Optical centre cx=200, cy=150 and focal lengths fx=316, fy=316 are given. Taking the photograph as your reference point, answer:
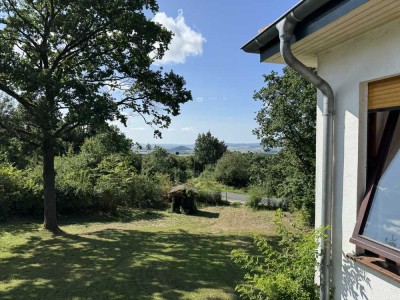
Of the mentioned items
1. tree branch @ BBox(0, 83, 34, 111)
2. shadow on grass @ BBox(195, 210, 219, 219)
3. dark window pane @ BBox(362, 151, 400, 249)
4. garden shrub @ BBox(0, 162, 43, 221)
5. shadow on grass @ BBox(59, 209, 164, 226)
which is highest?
tree branch @ BBox(0, 83, 34, 111)

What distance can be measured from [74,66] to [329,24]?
10341mm

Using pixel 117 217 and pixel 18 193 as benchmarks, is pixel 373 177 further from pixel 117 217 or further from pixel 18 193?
pixel 18 193

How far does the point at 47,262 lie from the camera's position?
26.2ft

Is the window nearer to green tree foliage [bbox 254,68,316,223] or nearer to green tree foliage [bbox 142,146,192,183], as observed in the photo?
green tree foliage [bbox 254,68,316,223]

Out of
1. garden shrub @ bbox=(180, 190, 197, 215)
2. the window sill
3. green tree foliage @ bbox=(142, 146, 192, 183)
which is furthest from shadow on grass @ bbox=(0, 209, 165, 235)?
the window sill

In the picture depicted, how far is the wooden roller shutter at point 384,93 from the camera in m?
2.52

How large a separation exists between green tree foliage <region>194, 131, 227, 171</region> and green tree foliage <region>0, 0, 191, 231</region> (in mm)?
28769

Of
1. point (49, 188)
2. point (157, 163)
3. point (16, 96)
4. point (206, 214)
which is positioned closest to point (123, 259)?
point (49, 188)

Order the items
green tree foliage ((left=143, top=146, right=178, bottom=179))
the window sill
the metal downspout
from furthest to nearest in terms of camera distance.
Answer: green tree foliage ((left=143, top=146, right=178, bottom=179)) < the metal downspout < the window sill

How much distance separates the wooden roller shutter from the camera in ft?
8.27

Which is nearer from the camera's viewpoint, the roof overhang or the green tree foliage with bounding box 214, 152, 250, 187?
the roof overhang

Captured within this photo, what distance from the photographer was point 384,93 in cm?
264

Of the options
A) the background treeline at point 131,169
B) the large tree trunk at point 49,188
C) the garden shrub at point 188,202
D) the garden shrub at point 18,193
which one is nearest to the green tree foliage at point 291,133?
the background treeline at point 131,169

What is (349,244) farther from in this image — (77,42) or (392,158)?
(77,42)
